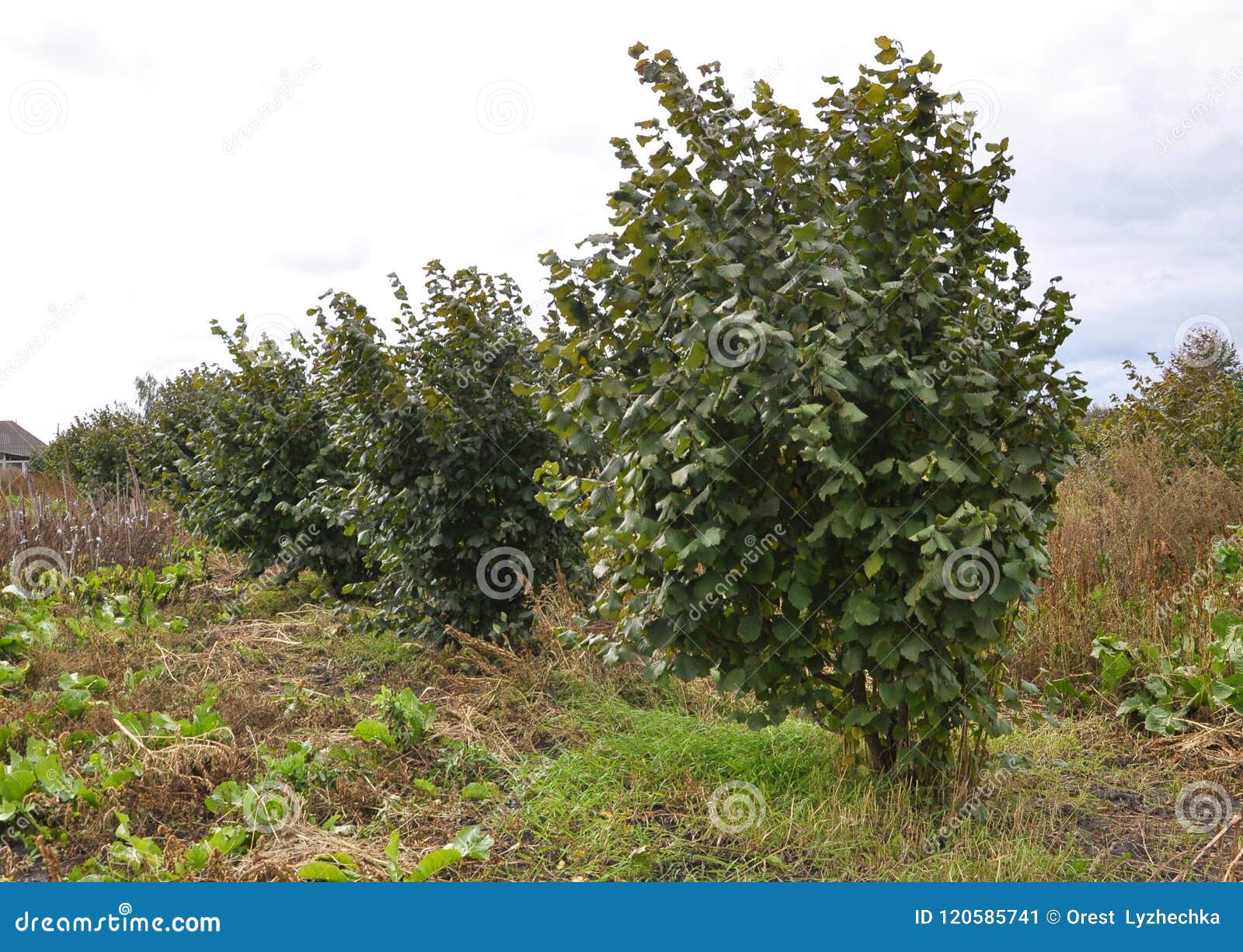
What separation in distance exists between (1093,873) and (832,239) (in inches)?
95.7

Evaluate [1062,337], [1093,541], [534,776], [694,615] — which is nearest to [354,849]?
[534,776]

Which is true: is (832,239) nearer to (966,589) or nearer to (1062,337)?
(1062,337)

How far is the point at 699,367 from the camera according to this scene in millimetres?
3291
